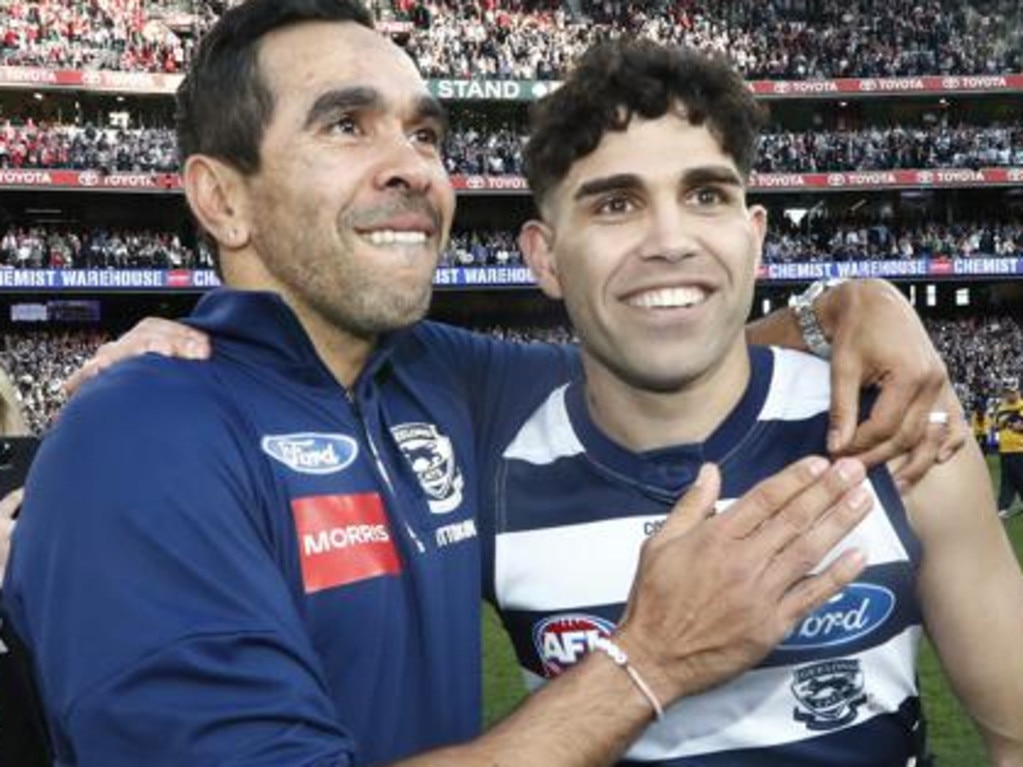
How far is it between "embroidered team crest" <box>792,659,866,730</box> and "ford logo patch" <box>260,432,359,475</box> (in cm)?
100

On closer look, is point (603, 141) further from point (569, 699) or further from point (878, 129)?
point (878, 129)

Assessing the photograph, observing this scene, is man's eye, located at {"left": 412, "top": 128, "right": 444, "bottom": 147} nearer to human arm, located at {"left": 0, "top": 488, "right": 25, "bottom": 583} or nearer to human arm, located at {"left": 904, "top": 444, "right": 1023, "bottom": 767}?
human arm, located at {"left": 0, "top": 488, "right": 25, "bottom": 583}

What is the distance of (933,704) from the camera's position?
25.2 ft

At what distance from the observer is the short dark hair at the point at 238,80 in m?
2.63

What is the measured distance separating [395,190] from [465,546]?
75 centimetres

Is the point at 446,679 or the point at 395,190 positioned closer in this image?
the point at 446,679

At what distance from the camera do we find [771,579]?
2.00m

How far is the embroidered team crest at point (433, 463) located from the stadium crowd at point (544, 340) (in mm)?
28464

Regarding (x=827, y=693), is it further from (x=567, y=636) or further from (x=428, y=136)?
(x=428, y=136)

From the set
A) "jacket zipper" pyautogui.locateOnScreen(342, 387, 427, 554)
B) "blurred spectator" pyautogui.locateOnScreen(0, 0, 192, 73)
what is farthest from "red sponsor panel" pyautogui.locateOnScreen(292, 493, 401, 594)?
"blurred spectator" pyautogui.locateOnScreen(0, 0, 192, 73)

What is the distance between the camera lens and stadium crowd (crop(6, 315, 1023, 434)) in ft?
103

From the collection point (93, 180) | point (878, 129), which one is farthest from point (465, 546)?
point (878, 129)

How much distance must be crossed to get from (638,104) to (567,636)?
1157 mm

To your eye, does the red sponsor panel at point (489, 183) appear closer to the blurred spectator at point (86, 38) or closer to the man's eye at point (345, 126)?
the blurred spectator at point (86, 38)
